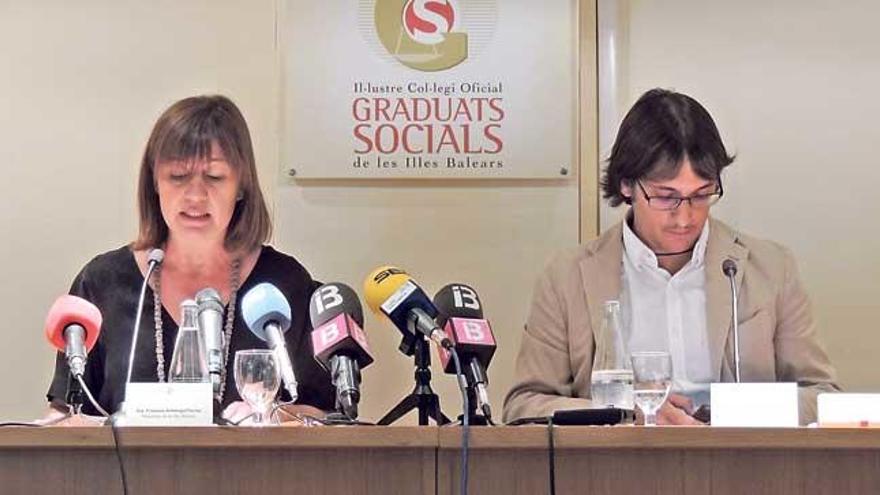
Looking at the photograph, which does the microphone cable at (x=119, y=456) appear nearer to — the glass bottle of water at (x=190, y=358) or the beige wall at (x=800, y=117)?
the glass bottle of water at (x=190, y=358)

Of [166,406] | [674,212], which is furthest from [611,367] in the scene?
[166,406]

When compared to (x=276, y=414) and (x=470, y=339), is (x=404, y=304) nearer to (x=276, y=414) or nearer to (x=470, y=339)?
(x=470, y=339)

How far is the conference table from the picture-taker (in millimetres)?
1718

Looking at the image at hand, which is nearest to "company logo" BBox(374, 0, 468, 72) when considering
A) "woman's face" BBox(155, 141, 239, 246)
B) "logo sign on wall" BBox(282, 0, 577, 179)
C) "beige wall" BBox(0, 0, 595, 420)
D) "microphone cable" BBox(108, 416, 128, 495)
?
"logo sign on wall" BBox(282, 0, 577, 179)

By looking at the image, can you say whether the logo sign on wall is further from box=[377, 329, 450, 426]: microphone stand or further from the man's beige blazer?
box=[377, 329, 450, 426]: microphone stand

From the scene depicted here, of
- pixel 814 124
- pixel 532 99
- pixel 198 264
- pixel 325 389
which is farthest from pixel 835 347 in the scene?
pixel 198 264

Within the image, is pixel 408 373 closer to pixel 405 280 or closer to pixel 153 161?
pixel 153 161

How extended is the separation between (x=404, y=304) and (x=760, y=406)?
548 millimetres

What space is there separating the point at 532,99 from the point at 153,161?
100 centimetres

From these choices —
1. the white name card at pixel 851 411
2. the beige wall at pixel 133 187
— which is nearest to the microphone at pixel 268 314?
the white name card at pixel 851 411

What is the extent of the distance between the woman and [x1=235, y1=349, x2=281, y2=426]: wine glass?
24.2 inches

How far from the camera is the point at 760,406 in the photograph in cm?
180

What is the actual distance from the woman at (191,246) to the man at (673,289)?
1.73 ft

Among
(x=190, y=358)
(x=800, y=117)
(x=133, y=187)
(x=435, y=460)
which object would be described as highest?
(x=800, y=117)
